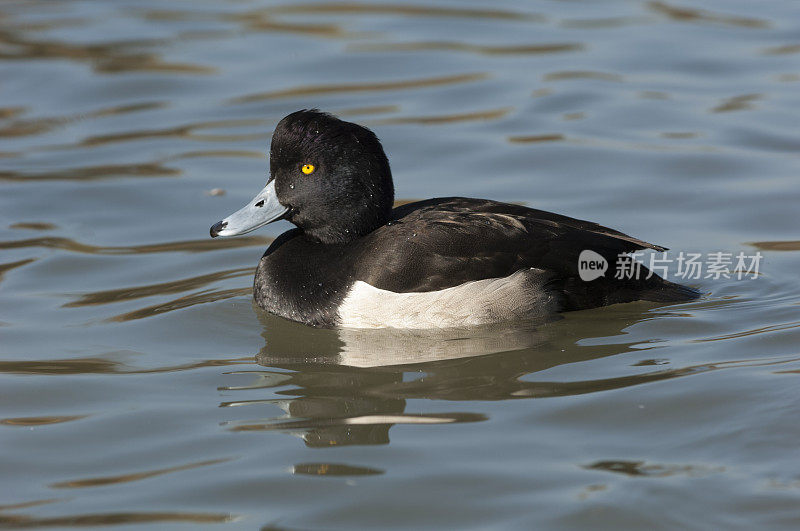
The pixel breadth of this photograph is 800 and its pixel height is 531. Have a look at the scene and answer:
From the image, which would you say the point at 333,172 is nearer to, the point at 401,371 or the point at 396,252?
the point at 396,252

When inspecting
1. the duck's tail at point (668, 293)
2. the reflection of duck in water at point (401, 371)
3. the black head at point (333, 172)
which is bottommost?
the reflection of duck in water at point (401, 371)

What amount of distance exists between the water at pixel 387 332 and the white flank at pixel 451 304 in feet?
0.30

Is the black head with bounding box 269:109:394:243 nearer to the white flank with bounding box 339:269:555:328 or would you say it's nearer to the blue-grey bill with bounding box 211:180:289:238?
the blue-grey bill with bounding box 211:180:289:238

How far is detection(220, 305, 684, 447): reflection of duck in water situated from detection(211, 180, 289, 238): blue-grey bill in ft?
1.81

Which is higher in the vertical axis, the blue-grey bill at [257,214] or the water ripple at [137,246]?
the blue-grey bill at [257,214]

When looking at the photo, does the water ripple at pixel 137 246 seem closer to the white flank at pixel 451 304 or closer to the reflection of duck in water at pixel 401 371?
the reflection of duck in water at pixel 401 371

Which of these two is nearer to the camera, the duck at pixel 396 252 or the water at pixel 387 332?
the water at pixel 387 332

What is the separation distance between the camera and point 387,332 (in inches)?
263

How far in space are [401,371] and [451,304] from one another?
2.09 feet

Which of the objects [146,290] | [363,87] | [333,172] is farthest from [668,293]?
[363,87]

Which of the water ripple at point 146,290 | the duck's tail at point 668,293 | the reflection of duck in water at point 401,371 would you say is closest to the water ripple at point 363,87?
the water ripple at point 146,290

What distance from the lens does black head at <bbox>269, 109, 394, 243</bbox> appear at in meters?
6.85

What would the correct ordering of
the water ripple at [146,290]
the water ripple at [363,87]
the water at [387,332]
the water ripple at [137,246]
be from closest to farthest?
the water at [387,332] → the water ripple at [146,290] → the water ripple at [137,246] → the water ripple at [363,87]

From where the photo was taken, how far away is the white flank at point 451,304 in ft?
21.6
